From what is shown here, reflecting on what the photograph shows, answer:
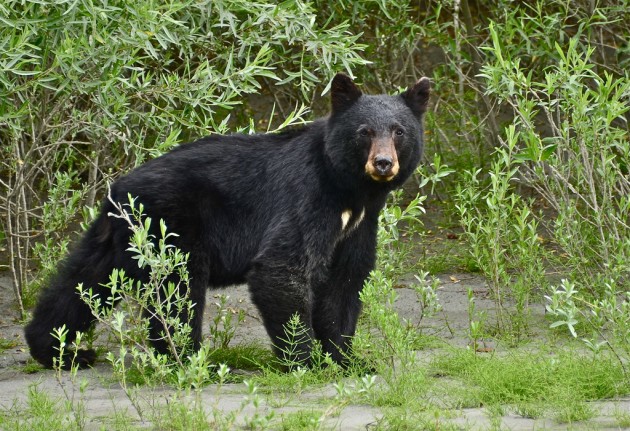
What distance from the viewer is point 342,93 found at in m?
7.66

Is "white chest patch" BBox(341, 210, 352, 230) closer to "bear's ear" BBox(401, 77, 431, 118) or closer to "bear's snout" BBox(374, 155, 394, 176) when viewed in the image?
"bear's snout" BBox(374, 155, 394, 176)

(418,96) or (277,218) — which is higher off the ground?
(418,96)

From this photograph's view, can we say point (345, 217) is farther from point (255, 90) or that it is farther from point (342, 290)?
point (255, 90)

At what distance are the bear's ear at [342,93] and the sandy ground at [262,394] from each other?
1.70 metres

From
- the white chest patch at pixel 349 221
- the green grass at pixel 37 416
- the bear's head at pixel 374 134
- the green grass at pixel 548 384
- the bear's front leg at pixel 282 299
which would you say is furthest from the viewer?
the white chest patch at pixel 349 221

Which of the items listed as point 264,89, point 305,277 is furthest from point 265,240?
point 264,89

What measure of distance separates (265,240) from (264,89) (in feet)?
18.5

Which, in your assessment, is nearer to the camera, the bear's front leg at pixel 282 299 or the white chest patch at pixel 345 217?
the bear's front leg at pixel 282 299

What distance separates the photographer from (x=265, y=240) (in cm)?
741

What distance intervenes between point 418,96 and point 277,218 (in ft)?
4.38

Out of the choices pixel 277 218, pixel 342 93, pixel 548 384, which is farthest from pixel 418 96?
pixel 548 384

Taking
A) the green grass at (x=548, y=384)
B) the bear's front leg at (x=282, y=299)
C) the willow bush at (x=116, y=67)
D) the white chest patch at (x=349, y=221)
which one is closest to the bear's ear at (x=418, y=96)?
the white chest patch at (x=349, y=221)

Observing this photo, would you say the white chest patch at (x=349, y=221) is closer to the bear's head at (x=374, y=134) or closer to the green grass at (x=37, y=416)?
the bear's head at (x=374, y=134)

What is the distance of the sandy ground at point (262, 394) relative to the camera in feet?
18.5
